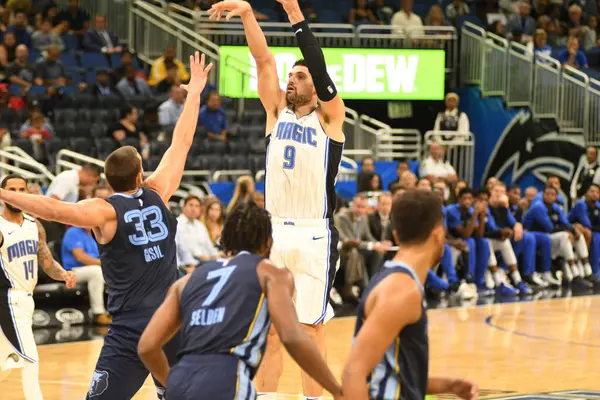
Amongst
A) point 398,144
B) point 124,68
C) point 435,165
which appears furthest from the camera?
point 398,144

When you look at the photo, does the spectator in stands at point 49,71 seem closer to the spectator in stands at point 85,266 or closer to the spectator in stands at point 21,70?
the spectator in stands at point 21,70

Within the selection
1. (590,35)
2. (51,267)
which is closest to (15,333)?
(51,267)

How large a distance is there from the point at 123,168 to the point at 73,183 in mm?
7771

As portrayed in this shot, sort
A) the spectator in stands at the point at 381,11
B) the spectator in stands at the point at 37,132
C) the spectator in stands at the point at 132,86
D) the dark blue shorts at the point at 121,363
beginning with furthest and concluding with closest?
the spectator in stands at the point at 381,11 → the spectator in stands at the point at 132,86 → the spectator in stands at the point at 37,132 → the dark blue shorts at the point at 121,363

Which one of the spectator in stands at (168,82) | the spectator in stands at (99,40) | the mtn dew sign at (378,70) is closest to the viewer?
the spectator in stands at (168,82)

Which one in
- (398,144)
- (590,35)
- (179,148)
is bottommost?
(398,144)

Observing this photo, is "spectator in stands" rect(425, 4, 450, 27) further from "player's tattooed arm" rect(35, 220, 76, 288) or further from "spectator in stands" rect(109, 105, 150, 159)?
"player's tattooed arm" rect(35, 220, 76, 288)

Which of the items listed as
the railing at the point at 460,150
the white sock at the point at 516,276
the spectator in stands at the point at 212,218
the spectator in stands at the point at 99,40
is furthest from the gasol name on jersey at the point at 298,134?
Answer: the railing at the point at 460,150

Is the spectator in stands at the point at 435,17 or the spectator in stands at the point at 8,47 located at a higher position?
the spectator in stands at the point at 435,17

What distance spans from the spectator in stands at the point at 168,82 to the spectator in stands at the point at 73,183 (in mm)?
4813

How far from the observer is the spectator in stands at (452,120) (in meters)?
20.8

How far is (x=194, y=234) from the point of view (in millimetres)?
14109

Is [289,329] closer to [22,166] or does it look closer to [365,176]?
[22,166]

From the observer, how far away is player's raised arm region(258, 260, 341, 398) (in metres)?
4.49
